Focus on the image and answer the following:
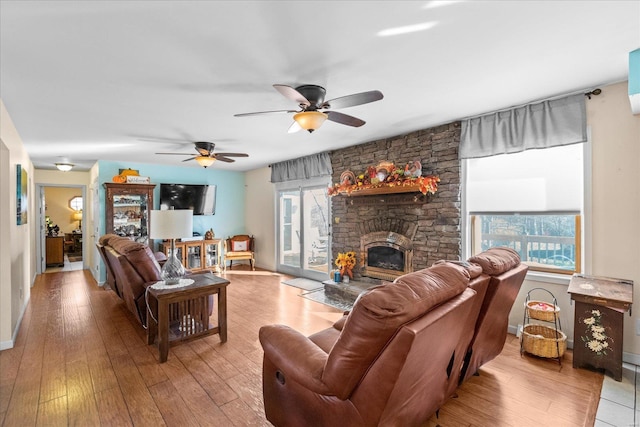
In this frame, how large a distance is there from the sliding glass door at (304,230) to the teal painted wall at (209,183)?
153 centimetres

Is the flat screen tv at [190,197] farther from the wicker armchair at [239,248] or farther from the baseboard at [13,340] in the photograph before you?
the baseboard at [13,340]

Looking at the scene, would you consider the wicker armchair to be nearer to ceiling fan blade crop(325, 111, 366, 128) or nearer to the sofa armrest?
ceiling fan blade crop(325, 111, 366, 128)

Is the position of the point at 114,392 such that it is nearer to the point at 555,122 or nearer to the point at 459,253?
the point at 459,253

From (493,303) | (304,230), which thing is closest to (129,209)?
(304,230)

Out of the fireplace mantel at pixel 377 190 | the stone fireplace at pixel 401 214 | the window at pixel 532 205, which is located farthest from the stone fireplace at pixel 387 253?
the window at pixel 532 205

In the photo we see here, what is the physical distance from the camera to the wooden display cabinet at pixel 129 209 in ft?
18.3

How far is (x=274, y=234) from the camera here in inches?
266

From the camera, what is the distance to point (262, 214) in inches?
281

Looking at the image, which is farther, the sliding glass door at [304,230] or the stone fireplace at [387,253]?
the sliding glass door at [304,230]

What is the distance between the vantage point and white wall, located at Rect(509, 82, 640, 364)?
261cm

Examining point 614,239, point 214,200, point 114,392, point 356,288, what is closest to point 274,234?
point 214,200

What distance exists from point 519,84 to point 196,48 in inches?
104

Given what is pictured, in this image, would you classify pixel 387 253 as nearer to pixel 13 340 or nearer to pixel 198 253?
pixel 198 253

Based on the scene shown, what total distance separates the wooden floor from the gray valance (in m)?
2.77
